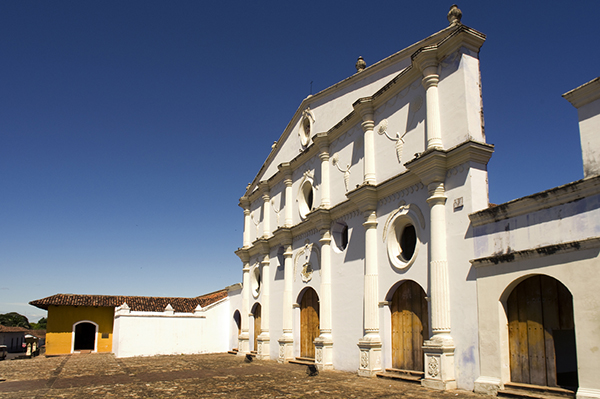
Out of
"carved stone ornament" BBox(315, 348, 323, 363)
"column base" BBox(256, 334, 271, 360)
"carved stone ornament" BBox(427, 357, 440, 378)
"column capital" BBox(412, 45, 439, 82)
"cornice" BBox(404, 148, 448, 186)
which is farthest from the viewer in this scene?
"column base" BBox(256, 334, 271, 360)

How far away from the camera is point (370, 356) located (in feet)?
39.4

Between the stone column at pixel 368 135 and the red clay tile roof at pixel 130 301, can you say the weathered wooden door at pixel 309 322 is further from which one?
the red clay tile roof at pixel 130 301

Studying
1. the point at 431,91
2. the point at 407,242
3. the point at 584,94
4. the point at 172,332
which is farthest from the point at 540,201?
the point at 172,332

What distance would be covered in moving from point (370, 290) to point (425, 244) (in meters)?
2.48

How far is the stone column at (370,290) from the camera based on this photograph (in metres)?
12.1

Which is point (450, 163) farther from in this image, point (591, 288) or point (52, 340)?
point (52, 340)

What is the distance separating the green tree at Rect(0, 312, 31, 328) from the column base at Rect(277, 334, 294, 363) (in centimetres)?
6010

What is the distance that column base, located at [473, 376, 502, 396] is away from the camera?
8352 millimetres

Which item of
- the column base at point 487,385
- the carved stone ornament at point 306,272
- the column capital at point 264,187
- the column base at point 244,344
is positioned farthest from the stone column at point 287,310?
the column base at point 487,385

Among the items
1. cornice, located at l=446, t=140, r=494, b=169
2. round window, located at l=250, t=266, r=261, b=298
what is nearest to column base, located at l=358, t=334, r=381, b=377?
cornice, located at l=446, t=140, r=494, b=169

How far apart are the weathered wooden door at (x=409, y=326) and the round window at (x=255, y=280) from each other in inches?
442

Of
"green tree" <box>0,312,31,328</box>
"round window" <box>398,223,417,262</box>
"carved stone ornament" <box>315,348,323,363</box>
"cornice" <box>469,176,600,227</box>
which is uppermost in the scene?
"cornice" <box>469,176,600,227</box>

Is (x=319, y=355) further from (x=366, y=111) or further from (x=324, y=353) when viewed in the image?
(x=366, y=111)

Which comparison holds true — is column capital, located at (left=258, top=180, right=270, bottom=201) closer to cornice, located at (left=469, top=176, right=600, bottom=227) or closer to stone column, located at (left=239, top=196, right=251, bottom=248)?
stone column, located at (left=239, top=196, right=251, bottom=248)
